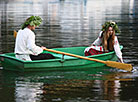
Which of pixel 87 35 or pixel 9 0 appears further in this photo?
pixel 9 0

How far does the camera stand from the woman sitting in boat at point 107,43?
12516 millimetres

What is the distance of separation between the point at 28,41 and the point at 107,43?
254cm

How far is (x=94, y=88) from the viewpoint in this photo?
10.1 meters

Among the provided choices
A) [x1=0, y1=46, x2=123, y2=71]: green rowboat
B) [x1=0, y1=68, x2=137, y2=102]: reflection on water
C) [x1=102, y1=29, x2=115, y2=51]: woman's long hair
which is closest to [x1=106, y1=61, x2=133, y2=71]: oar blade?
[x1=0, y1=68, x2=137, y2=102]: reflection on water

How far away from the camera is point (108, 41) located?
1277cm

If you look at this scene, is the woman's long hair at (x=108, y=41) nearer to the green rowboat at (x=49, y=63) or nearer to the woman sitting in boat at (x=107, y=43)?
the woman sitting in boat at (x=107, y=43)

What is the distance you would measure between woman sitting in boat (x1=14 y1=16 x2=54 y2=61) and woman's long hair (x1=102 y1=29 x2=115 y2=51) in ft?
6.60

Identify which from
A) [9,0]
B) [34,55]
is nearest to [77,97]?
[34,55]

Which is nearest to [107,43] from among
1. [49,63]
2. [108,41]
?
[108,41]

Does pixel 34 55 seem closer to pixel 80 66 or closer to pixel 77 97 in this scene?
pixel 80 66

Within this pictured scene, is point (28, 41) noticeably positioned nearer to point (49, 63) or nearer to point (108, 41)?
point (49, 63)

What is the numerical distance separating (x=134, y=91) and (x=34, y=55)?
333cm

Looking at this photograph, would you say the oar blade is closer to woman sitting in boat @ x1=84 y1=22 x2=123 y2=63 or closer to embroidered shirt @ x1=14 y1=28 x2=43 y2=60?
woman sitting in boat @ x1=84 y1=22 x2=123 y2=63

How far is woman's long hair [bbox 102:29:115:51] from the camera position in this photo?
12.6 metres
